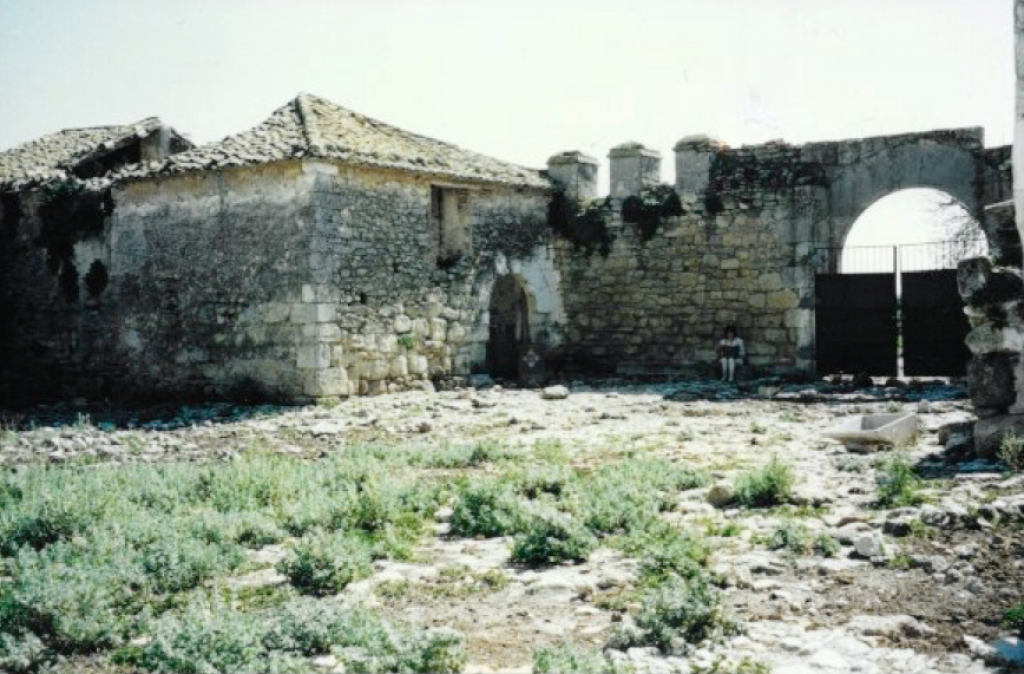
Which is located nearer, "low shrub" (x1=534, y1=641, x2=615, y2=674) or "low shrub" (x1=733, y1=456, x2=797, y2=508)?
"low shrub" (x1=534, y1=641, x2=615, y2=674)

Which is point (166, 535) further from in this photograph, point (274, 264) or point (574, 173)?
point (574, 173)

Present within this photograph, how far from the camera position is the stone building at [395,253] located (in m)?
14.3

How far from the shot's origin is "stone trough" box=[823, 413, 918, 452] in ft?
29.0

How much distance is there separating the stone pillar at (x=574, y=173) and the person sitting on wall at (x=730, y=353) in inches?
169

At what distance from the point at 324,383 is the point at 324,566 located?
8.74 meters

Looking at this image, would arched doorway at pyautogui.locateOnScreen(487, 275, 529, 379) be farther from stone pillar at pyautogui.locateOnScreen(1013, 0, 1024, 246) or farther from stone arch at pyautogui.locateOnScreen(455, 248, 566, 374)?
stone pillar at pyautogui.locateOnScreen(1013, 0, 1024, 246)

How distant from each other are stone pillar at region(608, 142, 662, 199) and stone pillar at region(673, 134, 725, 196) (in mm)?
677

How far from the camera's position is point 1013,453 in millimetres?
7125

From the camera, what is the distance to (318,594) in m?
5.13

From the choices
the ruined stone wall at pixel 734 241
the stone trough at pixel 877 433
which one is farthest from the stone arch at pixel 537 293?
the stone trough at pixel 877 433

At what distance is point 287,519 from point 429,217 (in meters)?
9.97

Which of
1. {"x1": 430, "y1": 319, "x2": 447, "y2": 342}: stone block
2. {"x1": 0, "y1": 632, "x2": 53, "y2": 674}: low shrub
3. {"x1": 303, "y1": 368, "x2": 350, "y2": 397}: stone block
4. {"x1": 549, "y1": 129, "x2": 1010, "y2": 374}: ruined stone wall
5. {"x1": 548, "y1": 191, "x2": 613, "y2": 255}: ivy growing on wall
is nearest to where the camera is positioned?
{"x1": 0, "y1": 632, "x2": 53, "y2": 674}: low shrub

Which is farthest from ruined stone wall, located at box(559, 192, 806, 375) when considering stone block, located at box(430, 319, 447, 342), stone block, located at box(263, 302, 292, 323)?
stone block, located at box(263, 302, 292, 323)

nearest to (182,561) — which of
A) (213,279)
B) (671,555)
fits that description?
(671,555)
